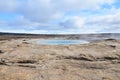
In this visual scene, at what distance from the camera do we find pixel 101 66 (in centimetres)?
1048

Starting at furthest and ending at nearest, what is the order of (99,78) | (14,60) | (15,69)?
(14,60) → (15,69) → (99,78)

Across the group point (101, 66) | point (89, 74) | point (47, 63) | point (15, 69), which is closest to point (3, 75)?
point (15, 69)

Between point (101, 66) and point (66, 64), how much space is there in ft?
4.77

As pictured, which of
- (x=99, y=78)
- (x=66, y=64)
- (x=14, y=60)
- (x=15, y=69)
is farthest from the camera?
(x=14, y=60)

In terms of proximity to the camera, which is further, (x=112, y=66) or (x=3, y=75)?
(x=112, y=66)

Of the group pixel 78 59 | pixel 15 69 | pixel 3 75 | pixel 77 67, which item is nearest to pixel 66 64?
pixel 77 67

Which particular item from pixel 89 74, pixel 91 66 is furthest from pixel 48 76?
pixel 91 66

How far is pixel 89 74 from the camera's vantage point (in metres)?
9.39

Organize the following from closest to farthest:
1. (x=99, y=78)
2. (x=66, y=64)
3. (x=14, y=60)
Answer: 1. (x=99, y=78)
2. (x=66, y=64)
3. (x=14, y=60)

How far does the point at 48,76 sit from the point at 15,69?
1.68m

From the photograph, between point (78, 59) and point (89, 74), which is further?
point (78, 59)

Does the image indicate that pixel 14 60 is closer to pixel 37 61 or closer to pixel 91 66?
pixel 37 61

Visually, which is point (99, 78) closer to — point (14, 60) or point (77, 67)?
point (77, 67)

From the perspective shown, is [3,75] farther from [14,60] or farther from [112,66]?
[112,66]
